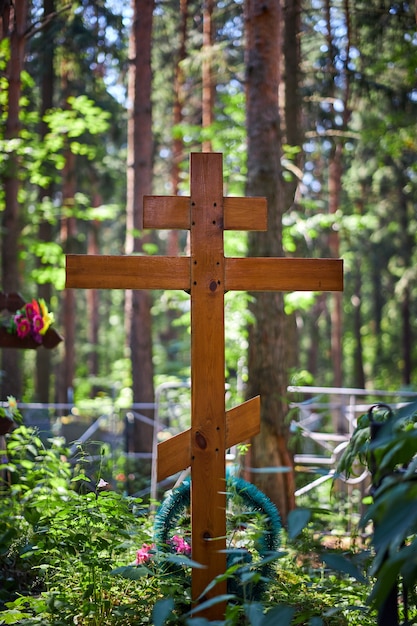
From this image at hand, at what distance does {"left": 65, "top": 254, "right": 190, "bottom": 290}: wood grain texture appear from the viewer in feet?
11.2

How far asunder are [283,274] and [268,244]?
294 cm

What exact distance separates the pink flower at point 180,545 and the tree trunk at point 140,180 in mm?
7531

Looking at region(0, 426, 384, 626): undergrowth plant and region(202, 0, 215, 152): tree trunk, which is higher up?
region(202, 0, 215, 152): tree trunk

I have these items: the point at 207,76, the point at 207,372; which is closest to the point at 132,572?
the point at 207,372

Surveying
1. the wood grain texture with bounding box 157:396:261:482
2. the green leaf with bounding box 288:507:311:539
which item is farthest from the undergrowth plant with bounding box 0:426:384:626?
the green leaf with bounding box 288:507:311:539

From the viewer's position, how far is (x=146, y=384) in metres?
11.6

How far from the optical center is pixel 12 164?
8.91m

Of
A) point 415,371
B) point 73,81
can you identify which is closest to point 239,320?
point 73,81

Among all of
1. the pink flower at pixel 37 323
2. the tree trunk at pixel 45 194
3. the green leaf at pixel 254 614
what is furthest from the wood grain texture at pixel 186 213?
A: the tree trunk at pixel 45 194

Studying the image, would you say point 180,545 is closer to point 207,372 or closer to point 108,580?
point 108,580

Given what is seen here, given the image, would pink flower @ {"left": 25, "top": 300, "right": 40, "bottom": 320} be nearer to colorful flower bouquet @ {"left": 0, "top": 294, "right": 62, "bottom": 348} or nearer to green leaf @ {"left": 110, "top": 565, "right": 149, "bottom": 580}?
colorful flower bouquet @ {"left": 0, "top": 294, "right": 62, "bottom": 348}

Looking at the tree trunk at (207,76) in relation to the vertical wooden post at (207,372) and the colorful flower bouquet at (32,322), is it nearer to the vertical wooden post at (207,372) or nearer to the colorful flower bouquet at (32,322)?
the colorful flower bouquet at (32,322)

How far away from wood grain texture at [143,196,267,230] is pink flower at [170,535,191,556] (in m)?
1.56

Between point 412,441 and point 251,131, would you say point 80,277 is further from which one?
point 251,131
